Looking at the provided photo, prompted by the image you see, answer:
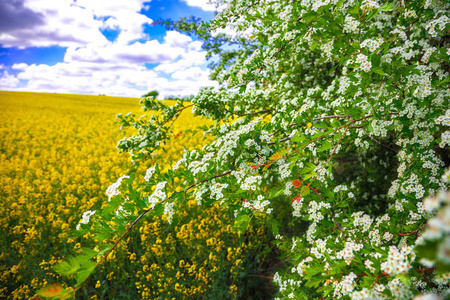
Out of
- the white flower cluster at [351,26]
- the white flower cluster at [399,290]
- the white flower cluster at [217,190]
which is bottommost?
the white flower cluster at [399,290]

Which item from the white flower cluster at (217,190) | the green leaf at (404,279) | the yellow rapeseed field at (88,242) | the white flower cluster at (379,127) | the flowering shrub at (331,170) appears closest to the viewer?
the green leaf at (404,279)

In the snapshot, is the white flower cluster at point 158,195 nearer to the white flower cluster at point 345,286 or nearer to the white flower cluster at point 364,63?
the white flower cluster at point 345,286

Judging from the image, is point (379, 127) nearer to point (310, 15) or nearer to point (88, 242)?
point (310, 15)

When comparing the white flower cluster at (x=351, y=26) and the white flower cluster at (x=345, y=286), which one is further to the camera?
the white flower cluster at (x=351, y=26)

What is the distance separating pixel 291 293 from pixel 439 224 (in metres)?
1.92

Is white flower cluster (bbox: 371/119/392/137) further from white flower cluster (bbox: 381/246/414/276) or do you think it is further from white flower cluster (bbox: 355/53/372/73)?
white flower cluster (bbox: 381/246/414/276)

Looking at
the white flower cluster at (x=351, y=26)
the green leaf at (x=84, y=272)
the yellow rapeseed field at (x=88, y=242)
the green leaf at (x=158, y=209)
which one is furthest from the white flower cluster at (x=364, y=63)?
the yellow rapeseed field at (x=88, y=242)

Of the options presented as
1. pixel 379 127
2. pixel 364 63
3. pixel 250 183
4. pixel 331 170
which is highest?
pixel 364 63

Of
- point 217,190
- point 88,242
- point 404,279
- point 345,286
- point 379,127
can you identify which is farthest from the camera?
point 88,242

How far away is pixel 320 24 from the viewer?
6.28 feet

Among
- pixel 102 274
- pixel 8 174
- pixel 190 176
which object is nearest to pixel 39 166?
pixel 8 174

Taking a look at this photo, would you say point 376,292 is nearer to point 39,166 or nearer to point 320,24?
point 320,24

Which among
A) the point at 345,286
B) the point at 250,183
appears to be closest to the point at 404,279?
the point at 345,286

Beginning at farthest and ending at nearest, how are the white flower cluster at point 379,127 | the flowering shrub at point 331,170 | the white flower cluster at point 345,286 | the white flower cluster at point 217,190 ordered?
the white flower cluster at point 379,127 → the white flower cluster at point 217,190 → the flowering shrub at point 331,170 → the white flower cluster at point 345,286
